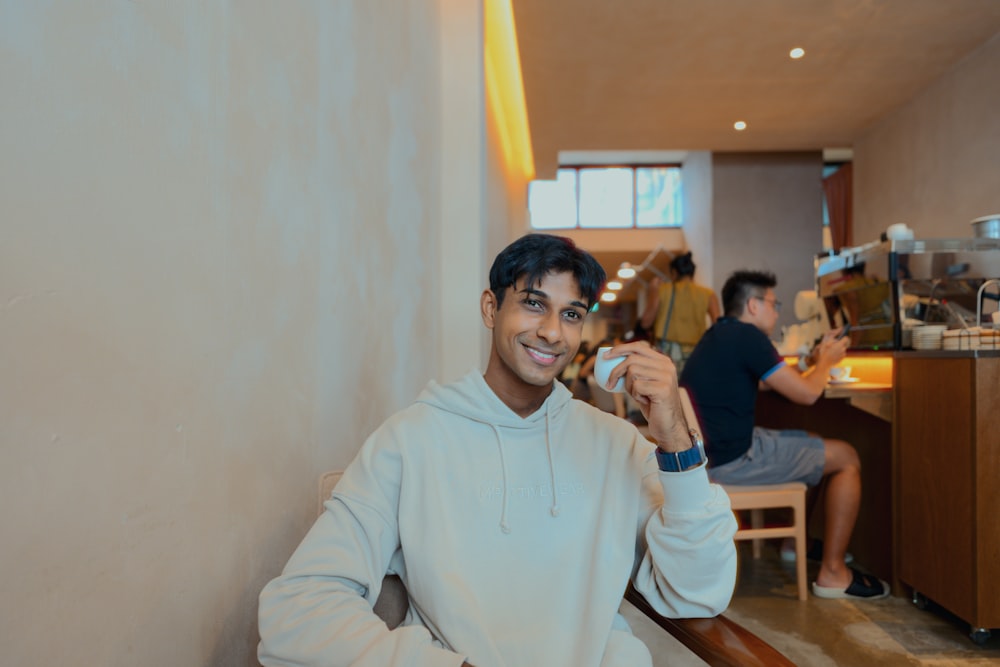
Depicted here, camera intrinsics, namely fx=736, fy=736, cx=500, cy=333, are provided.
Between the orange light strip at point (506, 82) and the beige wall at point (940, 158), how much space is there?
10.9 feet

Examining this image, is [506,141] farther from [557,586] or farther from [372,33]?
[557,586]

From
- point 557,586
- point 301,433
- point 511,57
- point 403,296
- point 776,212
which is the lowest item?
point 557,586

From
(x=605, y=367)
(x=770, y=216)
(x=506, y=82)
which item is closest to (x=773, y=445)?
(x=605, y=367)

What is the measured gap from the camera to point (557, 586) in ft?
4.48

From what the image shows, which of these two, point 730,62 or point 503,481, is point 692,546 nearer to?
point 503,481

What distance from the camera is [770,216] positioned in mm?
9672

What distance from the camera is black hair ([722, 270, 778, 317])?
3.46 meters

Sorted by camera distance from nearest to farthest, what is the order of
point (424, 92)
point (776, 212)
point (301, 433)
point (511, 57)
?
point (301, 433), point (424, 92), point (511, 57), point (776, 212)

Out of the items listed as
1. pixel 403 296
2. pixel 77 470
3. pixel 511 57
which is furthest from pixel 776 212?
pixel 77 470

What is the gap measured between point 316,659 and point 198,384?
436 mm

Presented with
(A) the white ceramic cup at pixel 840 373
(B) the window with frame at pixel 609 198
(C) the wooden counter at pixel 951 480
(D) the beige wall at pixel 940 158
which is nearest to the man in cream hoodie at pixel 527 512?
(C) the wooden counter at pixel 951 480

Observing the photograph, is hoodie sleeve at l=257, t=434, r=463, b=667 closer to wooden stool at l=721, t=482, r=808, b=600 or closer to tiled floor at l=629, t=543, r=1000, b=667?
tiled floor at l=629, t=543, r=1000, b=667

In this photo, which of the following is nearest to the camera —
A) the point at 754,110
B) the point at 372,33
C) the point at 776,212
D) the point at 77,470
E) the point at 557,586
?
the point at 77,470

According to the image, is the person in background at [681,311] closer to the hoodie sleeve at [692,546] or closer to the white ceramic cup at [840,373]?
the white ceramic cup at [840,373]
